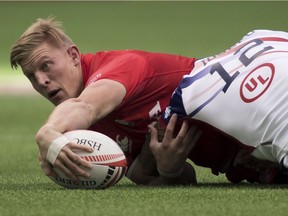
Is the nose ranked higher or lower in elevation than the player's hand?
higher

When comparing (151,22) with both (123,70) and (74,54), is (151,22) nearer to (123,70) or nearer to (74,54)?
(74,54)

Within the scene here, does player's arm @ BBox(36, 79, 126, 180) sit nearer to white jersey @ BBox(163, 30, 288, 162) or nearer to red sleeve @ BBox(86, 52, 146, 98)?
red sleeve @ BBox(86, 52, 146, 98)

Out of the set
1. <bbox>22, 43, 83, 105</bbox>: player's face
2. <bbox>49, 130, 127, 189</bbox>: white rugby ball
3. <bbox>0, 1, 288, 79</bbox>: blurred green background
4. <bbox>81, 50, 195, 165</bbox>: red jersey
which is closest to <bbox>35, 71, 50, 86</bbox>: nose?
<bbox>22, 43, 83, 105</bbox>: player's face

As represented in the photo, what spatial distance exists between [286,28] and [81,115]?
1828cm

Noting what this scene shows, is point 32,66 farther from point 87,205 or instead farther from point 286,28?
point 286,28

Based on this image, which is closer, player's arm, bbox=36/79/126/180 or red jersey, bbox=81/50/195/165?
player's arm, bbox=36/79/126/180

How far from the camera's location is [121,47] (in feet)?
77.5

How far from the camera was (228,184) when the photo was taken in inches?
251

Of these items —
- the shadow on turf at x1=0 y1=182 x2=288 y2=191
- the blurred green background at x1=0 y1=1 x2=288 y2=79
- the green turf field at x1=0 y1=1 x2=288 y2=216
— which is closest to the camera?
the green turf field at x1=0 y1=1 x2=288 y2=216

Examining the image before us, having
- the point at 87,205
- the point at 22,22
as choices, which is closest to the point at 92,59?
the point at 87,205

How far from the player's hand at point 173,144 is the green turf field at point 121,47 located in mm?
192

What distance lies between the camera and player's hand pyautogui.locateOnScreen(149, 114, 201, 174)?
19.3ft

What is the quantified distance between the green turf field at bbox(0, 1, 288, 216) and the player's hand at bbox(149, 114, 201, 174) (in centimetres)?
19

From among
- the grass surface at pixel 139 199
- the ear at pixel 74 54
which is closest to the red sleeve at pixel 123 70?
the ear at pixel 74 54
